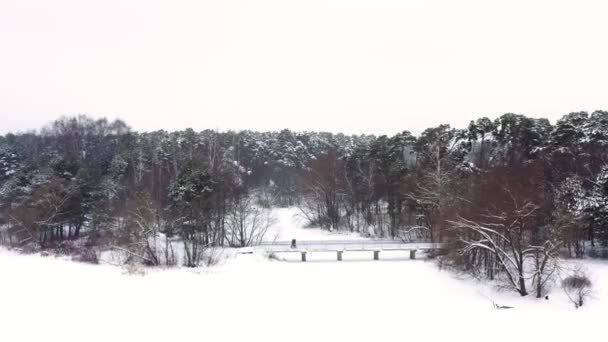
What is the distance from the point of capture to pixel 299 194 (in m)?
55.7

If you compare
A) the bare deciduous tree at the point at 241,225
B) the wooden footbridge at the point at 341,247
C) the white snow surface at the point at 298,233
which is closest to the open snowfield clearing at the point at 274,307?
the wooden footbridge at the point at 341,247

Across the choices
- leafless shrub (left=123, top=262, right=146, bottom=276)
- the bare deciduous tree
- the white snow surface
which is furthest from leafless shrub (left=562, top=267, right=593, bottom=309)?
leafless shrub (left=123, top=262, right=146, bottom=276)

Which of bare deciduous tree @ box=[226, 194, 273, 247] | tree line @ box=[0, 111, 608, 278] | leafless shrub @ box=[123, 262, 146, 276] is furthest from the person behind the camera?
bare deciduous tree @ box=[226, 194, 273, 247]

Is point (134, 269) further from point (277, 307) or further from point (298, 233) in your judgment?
point (298, 233)

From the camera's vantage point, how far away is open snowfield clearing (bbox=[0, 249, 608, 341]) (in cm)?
1230

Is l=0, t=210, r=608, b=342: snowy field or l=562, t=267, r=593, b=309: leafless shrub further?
l=562, t=267, r=593, b=309: leafless shrub

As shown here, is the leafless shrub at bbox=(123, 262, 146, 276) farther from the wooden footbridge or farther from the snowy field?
the wooden footbridge

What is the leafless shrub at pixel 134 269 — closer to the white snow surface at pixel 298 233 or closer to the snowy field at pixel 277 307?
the snowy field at pixel 277 307

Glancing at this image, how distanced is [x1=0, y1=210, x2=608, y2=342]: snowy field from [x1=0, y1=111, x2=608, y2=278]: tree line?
94.7 inches

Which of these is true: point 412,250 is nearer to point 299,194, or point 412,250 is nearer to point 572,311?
point 572,311

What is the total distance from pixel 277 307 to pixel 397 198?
22685 millimetres

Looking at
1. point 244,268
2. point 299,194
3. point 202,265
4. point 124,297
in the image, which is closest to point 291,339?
point 124,297

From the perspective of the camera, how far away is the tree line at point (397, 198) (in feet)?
63.6

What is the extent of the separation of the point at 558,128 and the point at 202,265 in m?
29.5
